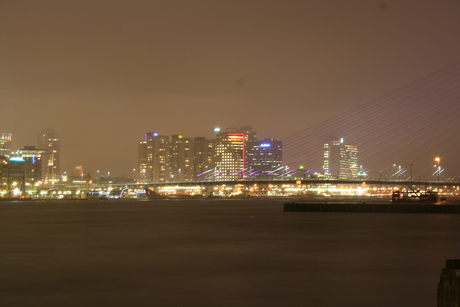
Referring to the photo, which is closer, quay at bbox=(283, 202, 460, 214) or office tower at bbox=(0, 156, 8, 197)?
quay at bbox=(283, 202, 460, 214)

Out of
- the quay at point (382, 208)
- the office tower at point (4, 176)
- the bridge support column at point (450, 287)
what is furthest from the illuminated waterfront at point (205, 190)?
the bridge support column at point (450, 287)

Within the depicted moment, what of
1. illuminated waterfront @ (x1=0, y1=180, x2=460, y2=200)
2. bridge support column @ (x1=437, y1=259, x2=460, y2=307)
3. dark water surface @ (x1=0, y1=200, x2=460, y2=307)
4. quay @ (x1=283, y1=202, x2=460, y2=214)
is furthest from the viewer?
illuminated waterfront @ (x1=0, y1=180, x2=460, y2=200)

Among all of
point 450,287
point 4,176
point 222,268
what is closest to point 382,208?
point 222,268

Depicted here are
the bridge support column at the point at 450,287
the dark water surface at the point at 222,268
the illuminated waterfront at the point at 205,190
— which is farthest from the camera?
the illuminated waterfront at the point at 205,190

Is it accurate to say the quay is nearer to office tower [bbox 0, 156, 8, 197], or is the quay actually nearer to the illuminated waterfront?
the illuminated waterfront

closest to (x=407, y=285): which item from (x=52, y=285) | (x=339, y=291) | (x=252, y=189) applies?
(x=339, y=291)

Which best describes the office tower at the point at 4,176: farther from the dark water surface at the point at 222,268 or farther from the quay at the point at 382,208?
the dark water surface at the point at 222,268

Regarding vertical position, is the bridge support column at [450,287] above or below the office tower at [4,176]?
below

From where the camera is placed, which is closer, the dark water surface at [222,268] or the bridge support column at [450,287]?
the bridge support column at [450,287]

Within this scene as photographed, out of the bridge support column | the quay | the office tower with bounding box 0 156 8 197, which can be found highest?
the office tower with bounding box 0 156 8 197

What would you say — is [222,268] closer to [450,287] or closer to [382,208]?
[450,287]

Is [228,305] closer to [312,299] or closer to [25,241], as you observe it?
[312,299]

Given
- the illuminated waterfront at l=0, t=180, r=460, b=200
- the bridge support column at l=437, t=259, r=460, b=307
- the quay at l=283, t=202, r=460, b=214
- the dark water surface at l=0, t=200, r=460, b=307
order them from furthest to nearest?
the illuminated waterfront at l=0, t=180, r=460, b=200, the quay at l=283, t=202, r=460, b=214, the dark water surface at l=0, t=200, r=460, b=307, the bridge support column at l=437, t=259, r=460, b=307

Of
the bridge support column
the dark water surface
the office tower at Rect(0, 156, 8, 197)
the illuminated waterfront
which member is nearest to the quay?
the dark water surface
